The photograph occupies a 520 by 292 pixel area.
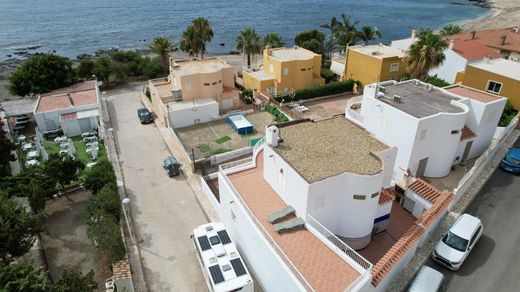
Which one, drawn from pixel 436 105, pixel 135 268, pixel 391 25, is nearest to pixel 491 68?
pixel 436 105

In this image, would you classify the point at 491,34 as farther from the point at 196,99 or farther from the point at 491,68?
the point at 196,99

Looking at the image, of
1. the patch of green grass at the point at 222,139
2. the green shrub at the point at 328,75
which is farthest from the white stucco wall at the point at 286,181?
the green shrub at the point at 328,75

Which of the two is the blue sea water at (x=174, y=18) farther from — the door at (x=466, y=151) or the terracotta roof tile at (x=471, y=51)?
the door at (x=466, y=151)

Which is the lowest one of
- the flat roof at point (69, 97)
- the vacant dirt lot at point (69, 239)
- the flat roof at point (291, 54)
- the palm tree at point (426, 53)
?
the vacant dirt lot at point (69, 239)

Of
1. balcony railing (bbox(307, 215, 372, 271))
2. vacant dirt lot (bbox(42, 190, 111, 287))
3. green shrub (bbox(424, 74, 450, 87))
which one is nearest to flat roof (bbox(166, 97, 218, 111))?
vacant dirt lot (bbox(42, 190, 111, 287))

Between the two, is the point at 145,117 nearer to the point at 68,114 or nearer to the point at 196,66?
the point at 68,114

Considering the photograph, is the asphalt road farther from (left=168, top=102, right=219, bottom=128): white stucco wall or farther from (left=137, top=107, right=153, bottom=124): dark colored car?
(left=137, top=107, right=153, bottom=124): dark colored car
